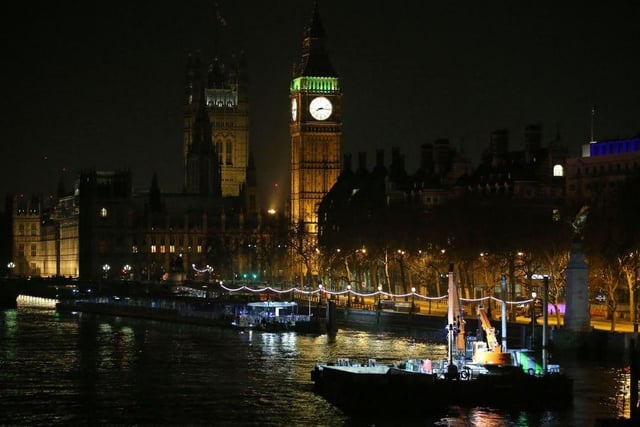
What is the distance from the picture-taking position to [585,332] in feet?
246

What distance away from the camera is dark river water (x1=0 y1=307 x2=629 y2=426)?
196ft

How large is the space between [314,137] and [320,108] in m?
3.33

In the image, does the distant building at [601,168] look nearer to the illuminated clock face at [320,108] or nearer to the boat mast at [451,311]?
the boat mast at [451,311]

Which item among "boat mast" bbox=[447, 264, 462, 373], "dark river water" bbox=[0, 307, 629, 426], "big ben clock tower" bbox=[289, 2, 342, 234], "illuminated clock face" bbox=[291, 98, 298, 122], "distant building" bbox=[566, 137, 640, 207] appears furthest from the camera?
"illuminated clock face" bbox=[291, 98, 298, 122]

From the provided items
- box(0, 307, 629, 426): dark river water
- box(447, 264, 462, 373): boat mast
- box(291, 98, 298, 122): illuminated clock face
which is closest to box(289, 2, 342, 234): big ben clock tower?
box(291, 98, 298, 122): illuminated clock face

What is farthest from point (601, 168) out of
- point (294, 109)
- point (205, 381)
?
point (294, 109)

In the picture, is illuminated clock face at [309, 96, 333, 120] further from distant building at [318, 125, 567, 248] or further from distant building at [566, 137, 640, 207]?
distant building at [566, 137, 640, 207]

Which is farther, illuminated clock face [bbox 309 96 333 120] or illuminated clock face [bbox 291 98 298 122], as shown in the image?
illuminated clock face [bbox 291 98 298 122]

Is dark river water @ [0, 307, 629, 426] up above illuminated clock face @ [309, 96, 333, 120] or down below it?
below

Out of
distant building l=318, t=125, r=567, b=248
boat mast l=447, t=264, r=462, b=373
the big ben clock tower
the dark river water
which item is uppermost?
the big ben clock tower

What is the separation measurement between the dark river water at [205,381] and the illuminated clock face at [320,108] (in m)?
83.7

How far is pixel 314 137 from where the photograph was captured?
604ft

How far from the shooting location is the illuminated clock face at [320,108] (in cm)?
18388

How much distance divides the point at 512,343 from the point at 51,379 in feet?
71.7
